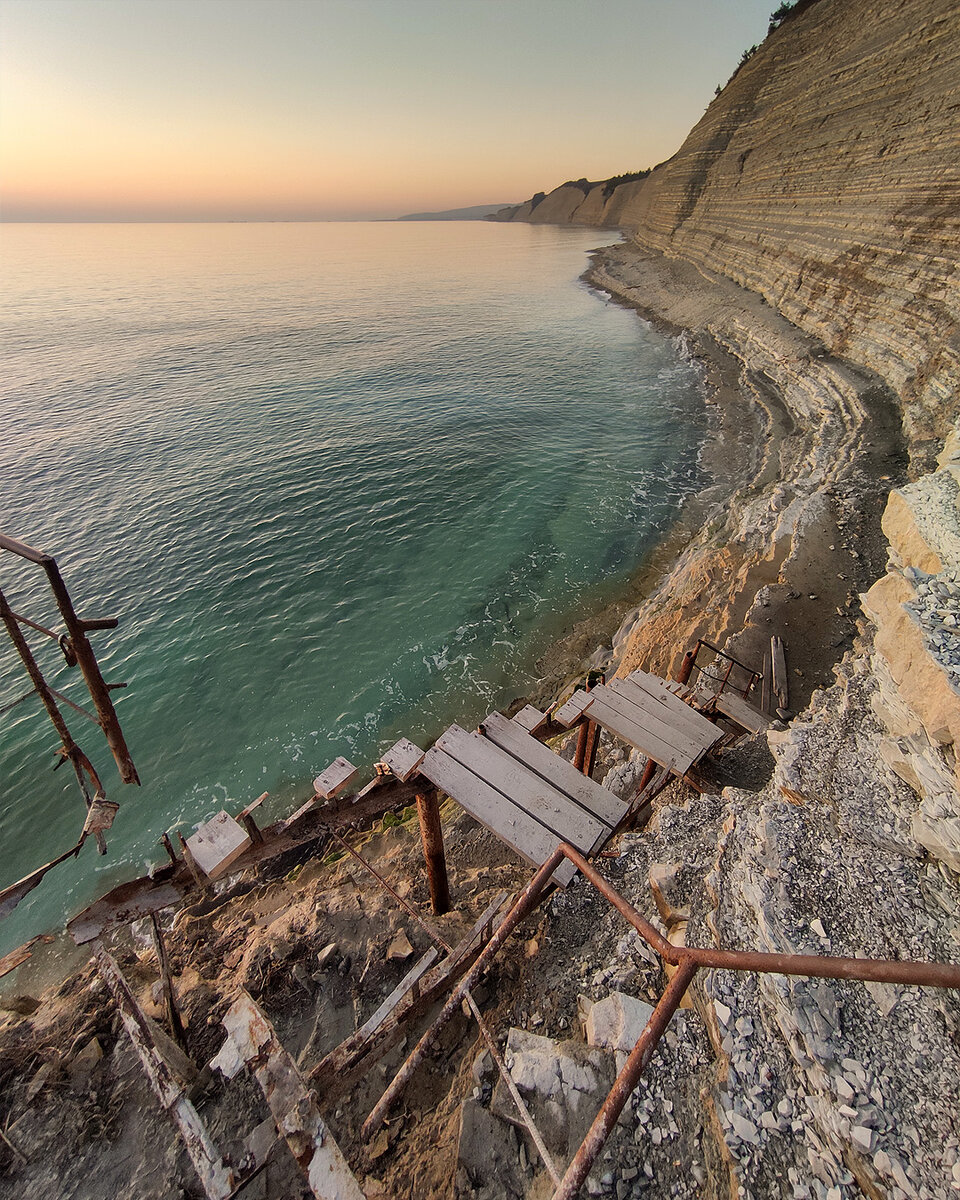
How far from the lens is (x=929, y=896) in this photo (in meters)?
5.17

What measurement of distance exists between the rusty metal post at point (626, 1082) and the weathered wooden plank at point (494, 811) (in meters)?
2.80

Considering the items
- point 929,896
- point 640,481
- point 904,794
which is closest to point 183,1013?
point 929,896

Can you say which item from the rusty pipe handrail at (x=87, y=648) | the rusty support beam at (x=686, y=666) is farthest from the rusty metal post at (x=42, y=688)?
the rusty support beam at (x=686, y=666)

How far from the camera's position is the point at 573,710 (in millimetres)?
8289

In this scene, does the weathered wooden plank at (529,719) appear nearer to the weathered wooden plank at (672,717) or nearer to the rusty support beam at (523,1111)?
the weathered wooden plank at (672,717)

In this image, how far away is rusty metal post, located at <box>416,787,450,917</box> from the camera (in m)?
6.67

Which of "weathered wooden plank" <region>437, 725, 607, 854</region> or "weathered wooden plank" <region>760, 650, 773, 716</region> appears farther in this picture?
"weathered wooden plank" <region>760, 650, 773, 716</region>

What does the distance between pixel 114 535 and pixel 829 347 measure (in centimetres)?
3876

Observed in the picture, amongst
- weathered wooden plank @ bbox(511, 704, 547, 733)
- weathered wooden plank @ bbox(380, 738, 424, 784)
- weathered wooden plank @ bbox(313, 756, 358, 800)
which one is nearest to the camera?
weathered wooden plank @ bbox(313, 756, 358, 800)

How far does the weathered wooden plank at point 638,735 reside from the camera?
7.50 meters

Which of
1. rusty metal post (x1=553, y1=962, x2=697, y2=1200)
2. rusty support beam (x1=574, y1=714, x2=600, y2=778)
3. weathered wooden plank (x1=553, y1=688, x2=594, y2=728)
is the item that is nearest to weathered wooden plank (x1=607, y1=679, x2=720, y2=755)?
weathered wooden plank (x1=553, y1=688, x2=594, y2=728)

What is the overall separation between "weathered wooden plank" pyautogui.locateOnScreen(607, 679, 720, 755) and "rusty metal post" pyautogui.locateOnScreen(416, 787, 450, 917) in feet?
11.3

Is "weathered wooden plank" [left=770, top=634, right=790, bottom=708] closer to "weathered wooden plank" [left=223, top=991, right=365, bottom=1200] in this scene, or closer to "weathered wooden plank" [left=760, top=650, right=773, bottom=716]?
"weathered wooden plank" [left=760, top=650, right=773, bottom=716]

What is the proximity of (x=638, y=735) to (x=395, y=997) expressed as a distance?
453 centimetres
